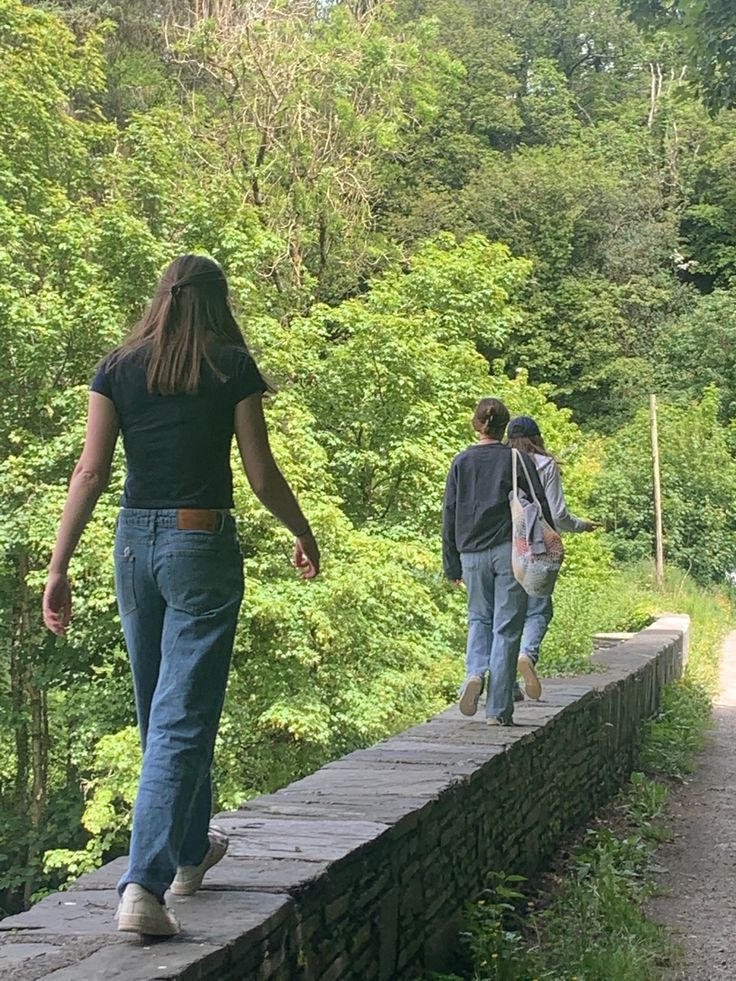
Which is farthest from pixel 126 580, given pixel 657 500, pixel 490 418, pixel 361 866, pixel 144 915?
pixel 657 500

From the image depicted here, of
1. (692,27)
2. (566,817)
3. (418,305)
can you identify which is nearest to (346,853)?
(566,817)

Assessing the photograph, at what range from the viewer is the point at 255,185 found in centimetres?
2714

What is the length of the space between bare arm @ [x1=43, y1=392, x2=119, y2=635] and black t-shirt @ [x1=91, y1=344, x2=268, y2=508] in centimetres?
3

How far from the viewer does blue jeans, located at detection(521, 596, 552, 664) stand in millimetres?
7031

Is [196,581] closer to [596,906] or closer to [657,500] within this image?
[596,906]

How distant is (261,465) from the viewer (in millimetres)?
2930

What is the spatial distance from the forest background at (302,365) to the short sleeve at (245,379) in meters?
6.22

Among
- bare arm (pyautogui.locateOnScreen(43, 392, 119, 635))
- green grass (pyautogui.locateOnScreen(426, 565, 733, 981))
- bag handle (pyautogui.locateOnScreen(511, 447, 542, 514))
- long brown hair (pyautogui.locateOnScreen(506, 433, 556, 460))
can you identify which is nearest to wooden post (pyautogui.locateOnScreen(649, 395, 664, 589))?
green grass (pyautogui.locateOnScreen(426, 565, 733, 981))

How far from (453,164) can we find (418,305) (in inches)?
806

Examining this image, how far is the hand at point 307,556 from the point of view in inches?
124

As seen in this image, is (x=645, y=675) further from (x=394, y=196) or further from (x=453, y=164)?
(x=453, y=164)

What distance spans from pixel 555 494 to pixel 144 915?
14.3ft

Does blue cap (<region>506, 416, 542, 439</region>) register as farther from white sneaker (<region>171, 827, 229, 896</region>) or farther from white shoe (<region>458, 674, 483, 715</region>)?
white sneaker (<region>171, 827, 229, 896</region>)

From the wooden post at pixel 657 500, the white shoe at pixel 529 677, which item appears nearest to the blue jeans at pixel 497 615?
the white shoe at pixel 529 677
